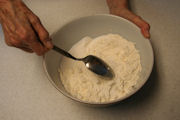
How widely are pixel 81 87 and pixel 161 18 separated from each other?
1.70ft

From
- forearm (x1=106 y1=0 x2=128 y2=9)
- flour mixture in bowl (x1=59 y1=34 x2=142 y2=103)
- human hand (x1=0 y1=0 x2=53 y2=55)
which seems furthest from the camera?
forearm (x1=106 y1=0 x2=128 y2=9)

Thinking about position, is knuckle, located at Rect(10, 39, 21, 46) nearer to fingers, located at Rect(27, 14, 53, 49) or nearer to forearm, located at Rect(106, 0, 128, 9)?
fingers, located at Rect(27, 14, 53, 49)

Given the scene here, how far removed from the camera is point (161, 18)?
2.96ft

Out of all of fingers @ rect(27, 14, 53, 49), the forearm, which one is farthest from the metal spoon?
the forearm

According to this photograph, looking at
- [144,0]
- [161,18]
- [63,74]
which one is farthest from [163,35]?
[63,74]

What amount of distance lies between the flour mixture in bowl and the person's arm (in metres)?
0.09

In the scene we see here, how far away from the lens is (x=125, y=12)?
2.71ft

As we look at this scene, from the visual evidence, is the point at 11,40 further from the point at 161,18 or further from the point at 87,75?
the point at 161,18

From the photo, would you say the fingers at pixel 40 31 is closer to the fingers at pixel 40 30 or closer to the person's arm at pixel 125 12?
the fingers at pixel 40 30

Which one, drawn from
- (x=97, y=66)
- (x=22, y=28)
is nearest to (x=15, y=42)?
(x=22, y=28)

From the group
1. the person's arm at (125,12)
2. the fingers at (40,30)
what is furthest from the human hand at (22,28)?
the person's arm at (125,12)

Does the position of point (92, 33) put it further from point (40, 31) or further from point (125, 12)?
point (40, 31)

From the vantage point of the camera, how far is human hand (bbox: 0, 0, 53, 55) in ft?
1.81

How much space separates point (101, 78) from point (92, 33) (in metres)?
0.23
